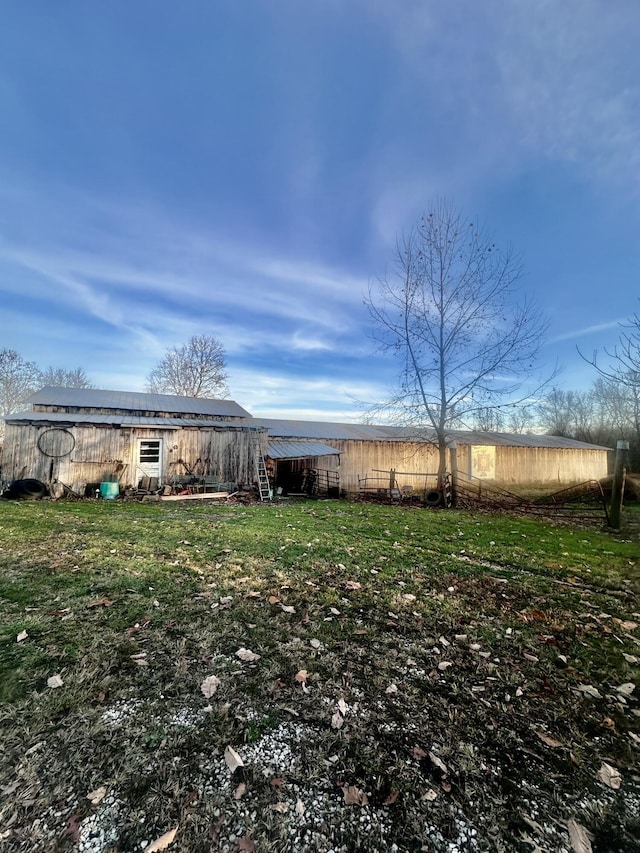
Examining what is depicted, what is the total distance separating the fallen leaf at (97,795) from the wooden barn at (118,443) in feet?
47.4

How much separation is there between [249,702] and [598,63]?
43.9ft

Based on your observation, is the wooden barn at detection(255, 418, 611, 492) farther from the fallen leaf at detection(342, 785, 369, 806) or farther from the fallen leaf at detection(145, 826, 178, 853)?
the fallen leaf at detection(145, 826, 178, 853)

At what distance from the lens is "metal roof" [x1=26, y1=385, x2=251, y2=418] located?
17.3 meters

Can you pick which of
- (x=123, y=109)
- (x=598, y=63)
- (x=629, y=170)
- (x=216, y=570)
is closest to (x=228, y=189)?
(x=123, y=109)

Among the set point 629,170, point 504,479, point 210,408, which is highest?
point 629,170

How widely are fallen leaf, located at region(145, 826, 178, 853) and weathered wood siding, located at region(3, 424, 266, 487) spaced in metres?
14.9

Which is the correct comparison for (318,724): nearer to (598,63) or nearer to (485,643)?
(485,643)

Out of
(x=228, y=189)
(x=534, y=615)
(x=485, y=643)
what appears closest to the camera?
(x=485, y=643)

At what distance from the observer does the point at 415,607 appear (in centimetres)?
395

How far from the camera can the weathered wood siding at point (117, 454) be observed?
13.2 meters

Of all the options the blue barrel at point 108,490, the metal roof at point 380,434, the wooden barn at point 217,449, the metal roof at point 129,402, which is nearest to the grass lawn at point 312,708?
the blue barrel at point 108,490

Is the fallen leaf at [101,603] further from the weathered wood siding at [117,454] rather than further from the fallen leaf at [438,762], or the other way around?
the weathered wood siding at [117,454]

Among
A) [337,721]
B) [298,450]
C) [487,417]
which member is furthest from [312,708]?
[487,417]

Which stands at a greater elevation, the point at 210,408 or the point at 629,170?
the point at 629,170
